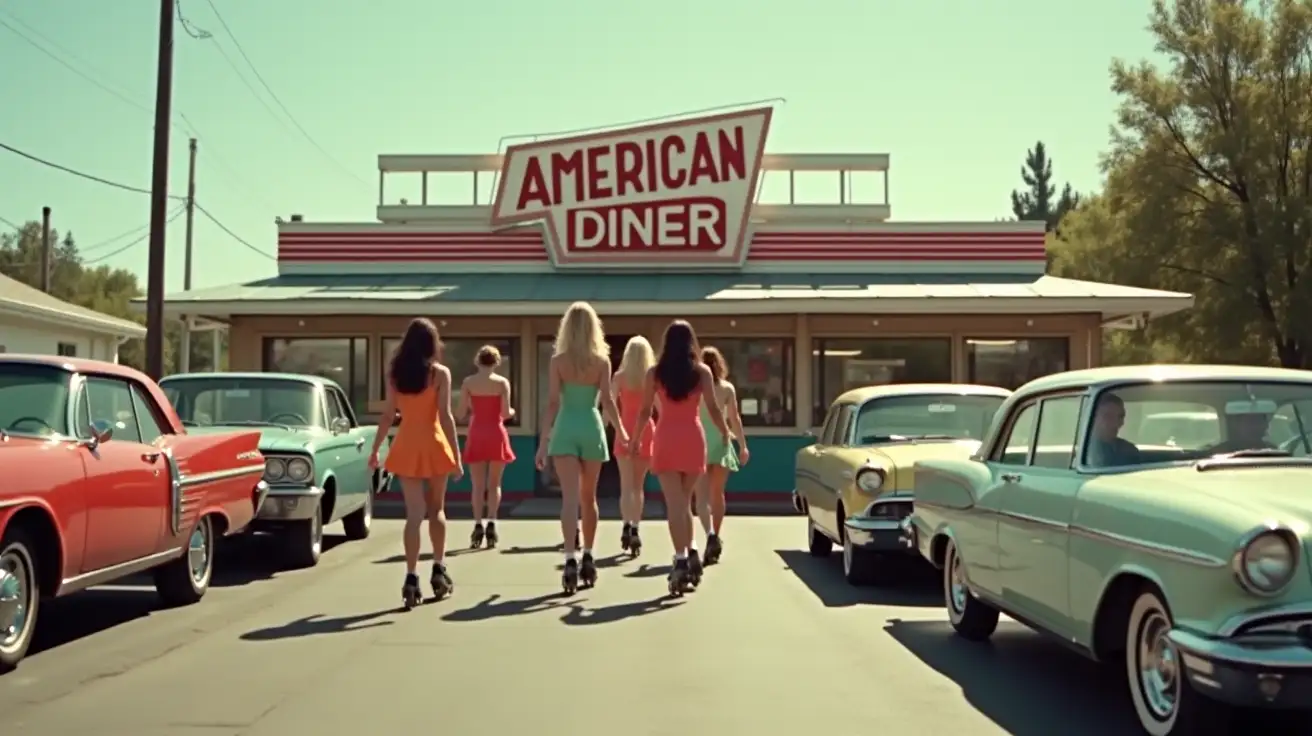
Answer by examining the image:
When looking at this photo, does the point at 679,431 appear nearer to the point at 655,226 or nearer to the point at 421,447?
the point at 421,447

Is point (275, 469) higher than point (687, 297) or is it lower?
lower

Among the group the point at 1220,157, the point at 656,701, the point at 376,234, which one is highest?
A: the point at 1220,157

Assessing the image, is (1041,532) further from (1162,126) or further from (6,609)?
(1162,126)

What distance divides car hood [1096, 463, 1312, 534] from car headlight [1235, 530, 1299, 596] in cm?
7

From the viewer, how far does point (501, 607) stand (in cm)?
875

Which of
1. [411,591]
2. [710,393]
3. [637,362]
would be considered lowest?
[411,591]

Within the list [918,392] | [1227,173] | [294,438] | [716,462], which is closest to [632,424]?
[716,462]

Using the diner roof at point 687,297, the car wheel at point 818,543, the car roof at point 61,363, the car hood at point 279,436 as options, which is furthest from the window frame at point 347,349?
the car roof at point 61,363

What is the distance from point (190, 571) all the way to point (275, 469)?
1.78m

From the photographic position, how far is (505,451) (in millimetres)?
12008

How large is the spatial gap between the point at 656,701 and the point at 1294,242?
3188 centimetres

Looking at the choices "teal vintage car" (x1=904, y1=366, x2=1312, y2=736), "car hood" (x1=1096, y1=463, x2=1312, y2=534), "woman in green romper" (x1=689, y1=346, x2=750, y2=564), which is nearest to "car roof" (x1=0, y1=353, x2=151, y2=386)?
"woman in green romper" (x1=689, y1=346, x2=750, y2=564)

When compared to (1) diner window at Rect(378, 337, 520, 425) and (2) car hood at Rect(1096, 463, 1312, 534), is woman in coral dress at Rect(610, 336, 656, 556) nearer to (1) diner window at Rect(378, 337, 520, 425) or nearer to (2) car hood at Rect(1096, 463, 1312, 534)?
(2) car hood at Rect(1096, 463, 1312, 534)

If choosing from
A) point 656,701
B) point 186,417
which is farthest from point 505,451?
point 656,701
